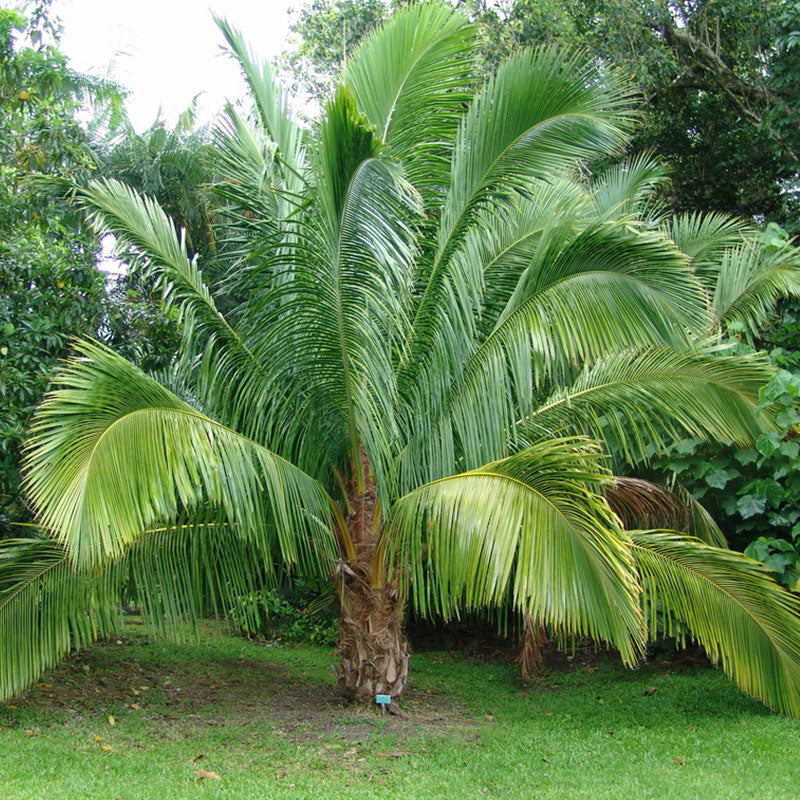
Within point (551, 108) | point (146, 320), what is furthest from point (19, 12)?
point (551, 108)

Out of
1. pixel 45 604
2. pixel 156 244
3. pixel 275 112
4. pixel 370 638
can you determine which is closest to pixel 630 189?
pixel 275 112

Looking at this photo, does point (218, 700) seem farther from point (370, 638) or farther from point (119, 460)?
point (119, 460)

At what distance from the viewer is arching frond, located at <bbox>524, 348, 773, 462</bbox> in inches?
227

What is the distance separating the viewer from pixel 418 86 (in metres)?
5.91

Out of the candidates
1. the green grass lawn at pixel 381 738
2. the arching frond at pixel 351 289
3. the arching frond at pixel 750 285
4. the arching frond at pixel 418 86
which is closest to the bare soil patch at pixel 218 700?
the green grass lawn at pixel 381 738

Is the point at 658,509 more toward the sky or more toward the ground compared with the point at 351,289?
more toward the ground

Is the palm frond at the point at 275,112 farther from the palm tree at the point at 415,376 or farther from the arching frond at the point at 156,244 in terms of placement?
the arching frond at the point at 156,244

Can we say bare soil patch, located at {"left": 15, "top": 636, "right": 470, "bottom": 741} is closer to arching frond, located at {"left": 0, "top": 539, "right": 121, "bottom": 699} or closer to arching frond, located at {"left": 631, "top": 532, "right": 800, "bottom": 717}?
arching frond, located at {"left": 0, "top": 539, "right": 121, "bottom": 699}

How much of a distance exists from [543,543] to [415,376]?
1898 millimetres

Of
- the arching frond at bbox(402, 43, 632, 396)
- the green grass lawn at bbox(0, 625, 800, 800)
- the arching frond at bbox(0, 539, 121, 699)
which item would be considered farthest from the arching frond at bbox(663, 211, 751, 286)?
the arching frond at bbox(0, 539, 121, 699)

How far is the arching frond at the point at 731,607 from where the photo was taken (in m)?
5.75

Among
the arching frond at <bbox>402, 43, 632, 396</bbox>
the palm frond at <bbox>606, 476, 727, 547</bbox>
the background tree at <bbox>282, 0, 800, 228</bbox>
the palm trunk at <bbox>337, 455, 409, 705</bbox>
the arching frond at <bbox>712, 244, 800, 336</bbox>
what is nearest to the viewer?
the arching frond at <bbox>402, 43, 632, 396</bbox>

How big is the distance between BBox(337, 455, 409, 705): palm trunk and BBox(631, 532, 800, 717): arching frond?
1847mm

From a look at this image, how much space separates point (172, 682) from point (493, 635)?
14.7 feet
